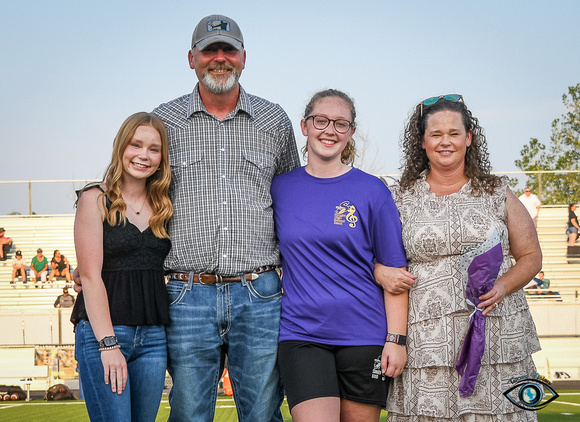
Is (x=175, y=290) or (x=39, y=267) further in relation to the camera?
(x=39, y=267)

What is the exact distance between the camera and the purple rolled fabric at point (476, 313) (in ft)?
10.2

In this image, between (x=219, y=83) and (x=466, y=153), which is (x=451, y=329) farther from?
(x=219, y=83)

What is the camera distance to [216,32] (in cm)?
357

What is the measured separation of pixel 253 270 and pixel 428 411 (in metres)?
1.11

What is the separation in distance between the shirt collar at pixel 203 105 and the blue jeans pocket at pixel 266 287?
90cm

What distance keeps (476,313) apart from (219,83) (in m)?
1.77

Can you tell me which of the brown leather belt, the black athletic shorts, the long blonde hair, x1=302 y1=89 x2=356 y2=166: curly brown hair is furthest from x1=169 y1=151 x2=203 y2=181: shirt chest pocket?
the black athletic shorts

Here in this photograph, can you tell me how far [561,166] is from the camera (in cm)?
2838

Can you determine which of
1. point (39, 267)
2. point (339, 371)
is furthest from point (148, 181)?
point (39, 267)

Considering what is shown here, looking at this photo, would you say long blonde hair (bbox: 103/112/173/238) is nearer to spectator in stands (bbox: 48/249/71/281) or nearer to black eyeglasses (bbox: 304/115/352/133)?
black eyeglasses (bbox: 304/115/352/133)

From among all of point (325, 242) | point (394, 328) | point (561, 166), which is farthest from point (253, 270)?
point (561, 166)

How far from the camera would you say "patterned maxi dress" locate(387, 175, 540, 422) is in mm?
3168

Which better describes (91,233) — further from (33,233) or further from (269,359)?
(33,233)

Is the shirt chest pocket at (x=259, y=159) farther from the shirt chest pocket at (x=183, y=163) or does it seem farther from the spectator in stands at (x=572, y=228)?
the spectator in stands at (x=572, y=228)
